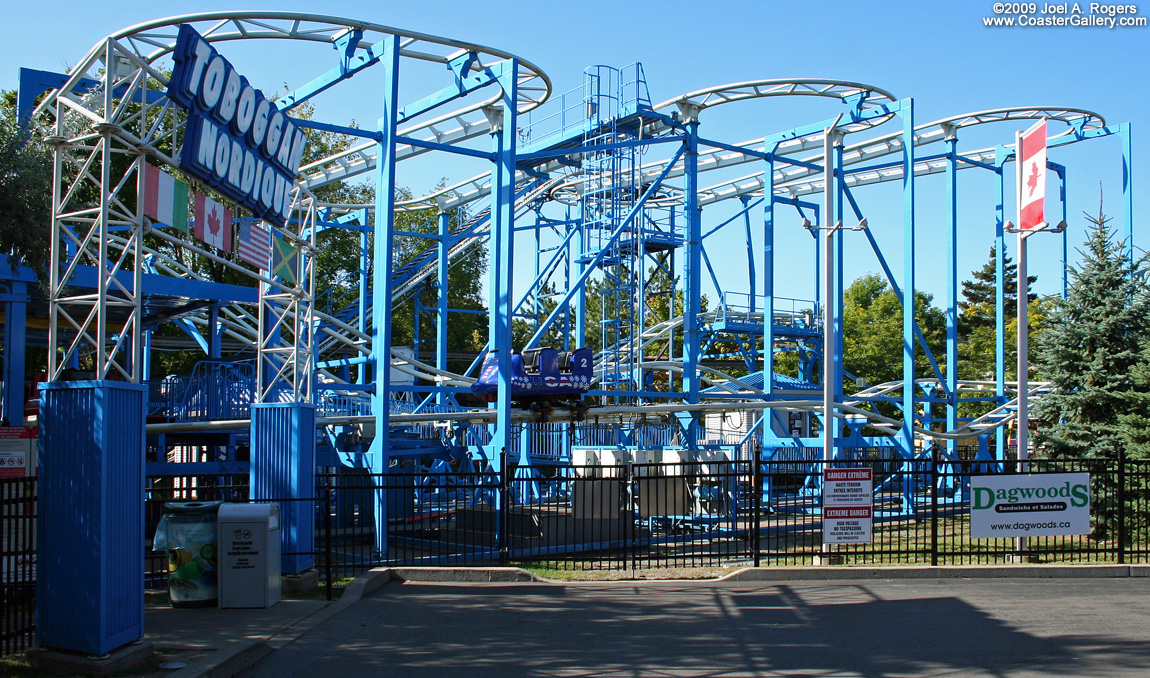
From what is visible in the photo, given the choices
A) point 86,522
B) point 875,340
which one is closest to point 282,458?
point 86,522

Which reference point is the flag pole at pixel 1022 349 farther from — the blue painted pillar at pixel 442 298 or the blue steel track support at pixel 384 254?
the blue painted pillar at pixel 442 298

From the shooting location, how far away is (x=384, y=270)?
59.5 ft

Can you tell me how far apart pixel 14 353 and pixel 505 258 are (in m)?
8.47

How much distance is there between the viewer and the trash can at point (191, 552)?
1111 cm

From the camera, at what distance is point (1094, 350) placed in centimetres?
1880

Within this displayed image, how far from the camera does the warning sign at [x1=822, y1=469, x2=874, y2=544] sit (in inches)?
547

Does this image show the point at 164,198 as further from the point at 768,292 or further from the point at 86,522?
the point at 768,292

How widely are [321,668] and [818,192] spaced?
29605mm

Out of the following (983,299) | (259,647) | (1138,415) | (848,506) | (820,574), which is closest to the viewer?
(259,647)

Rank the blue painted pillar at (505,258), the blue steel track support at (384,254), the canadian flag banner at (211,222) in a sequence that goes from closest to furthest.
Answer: the canadian flag banner at (211,222) < the blue steel track support at (384,254) < the blue painted pillar at (505,258)

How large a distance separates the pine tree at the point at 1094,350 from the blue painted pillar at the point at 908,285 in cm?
521

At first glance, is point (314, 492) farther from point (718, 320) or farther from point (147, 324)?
point (718, 320)

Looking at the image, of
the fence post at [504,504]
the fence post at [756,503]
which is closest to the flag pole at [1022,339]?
the fence post at [756,503]

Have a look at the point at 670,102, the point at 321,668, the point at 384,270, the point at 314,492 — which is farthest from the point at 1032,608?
the point at 670,102
